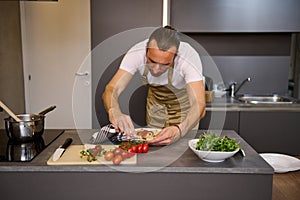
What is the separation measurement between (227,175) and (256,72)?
6.99ft

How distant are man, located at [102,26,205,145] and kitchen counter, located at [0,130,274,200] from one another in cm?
23

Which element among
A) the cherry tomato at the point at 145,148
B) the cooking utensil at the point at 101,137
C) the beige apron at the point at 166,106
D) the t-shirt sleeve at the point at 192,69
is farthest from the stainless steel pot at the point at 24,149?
the beige apron at the point at 166,106

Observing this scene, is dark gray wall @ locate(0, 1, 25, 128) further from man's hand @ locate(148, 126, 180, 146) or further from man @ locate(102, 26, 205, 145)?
man's hand @ locate(148, 126, 180, 146)

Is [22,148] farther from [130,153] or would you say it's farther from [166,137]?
[166,137]

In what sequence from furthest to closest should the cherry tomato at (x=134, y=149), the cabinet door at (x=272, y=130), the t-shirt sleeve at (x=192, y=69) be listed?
the cabinet door at (x=272, y=130), the t-shirt sleeve at (x=192, y=69), the cherry tomato at (x=134, y=149)

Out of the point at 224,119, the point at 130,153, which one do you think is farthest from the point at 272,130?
the point at 130,153

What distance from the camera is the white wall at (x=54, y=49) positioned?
3152mm

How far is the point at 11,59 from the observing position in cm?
303

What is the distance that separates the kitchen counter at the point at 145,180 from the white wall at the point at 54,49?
219cm

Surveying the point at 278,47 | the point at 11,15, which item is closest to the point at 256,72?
the point at 278,47

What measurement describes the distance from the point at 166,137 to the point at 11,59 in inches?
92.2

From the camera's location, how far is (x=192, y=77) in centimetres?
162

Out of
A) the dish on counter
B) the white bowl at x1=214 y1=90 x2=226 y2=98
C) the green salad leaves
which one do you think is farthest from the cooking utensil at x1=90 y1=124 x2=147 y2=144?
the white bowl at x1=214 y1=90 x2=226 y2=98

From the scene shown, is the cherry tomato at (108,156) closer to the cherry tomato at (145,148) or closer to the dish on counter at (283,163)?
the cherry tomato at (145,148)
